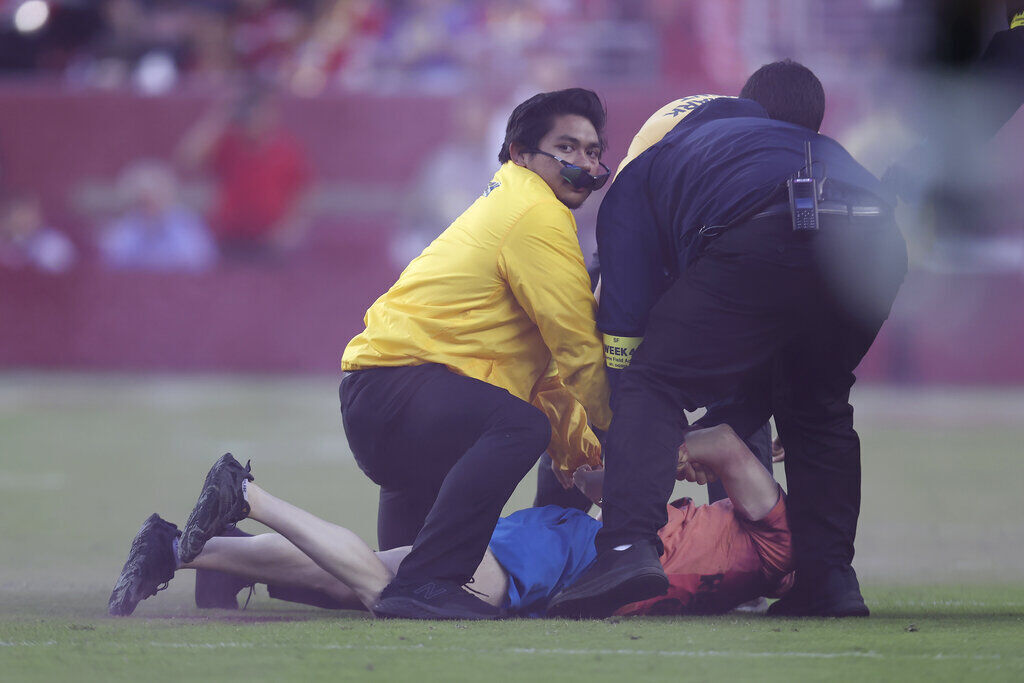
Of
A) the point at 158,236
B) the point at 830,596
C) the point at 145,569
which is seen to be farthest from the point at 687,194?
the point at 158,236

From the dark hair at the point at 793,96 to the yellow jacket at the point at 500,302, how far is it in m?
0.83

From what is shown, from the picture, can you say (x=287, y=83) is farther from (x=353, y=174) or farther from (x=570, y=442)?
(x=570, y=442)

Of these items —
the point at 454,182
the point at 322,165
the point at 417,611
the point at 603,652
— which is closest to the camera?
the point at 603,652

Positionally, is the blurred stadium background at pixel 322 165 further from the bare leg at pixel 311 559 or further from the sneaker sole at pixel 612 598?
the sneaker sole at pixel 612 598

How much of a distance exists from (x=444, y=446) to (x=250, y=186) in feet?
33.6

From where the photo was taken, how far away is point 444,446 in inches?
179

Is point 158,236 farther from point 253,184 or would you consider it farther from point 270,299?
point 270,299

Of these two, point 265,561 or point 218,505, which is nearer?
point 218,505

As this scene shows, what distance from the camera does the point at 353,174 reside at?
15680 mm

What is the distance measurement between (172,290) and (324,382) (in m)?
1.66

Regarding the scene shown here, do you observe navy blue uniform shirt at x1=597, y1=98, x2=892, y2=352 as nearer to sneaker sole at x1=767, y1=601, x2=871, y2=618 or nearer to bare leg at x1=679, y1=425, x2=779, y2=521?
bare leg at x1=679, y1=425, x2=779, y2=521

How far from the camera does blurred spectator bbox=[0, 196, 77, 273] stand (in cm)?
1435

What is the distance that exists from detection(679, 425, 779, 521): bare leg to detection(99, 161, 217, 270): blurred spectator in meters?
10.2

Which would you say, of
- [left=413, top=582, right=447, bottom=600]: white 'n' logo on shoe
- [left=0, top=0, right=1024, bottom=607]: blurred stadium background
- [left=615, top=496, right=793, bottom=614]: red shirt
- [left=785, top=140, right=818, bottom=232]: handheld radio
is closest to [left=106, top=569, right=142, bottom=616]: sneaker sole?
[left=413, top=582, right=447, bottom=600]: white 'n' logo on shoe
